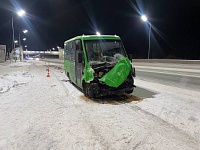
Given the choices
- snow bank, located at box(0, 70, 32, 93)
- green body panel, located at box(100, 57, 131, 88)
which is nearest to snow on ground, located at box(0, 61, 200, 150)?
green body panel, located at box(100, 57, 131, 88)

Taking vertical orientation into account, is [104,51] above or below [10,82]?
above

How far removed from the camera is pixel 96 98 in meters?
9.09

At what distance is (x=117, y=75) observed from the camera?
8430 mm

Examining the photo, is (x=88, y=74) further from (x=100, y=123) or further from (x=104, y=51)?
(x=100, y=123)

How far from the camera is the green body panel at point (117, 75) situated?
8.38 meters

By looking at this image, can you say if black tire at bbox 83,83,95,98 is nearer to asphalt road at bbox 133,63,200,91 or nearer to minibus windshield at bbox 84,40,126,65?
minibus windshield at bbox 84,40,126,65

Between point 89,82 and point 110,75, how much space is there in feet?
2.76

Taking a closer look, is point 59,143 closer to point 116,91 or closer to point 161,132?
point 161,132

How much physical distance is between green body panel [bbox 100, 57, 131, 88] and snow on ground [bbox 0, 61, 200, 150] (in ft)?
2.39

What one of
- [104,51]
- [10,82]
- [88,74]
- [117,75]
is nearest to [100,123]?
[117,75]

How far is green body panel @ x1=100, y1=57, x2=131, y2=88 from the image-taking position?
27.5ft

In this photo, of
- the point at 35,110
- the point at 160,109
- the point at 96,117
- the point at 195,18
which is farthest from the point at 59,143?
the point at 195,18

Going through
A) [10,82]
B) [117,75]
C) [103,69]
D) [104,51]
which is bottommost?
[10,82]

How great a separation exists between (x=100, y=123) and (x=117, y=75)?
281 centimetres
